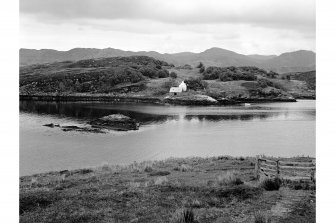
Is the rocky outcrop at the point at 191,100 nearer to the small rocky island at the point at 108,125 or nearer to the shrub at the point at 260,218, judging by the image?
the small rocky island at the point at 108,125

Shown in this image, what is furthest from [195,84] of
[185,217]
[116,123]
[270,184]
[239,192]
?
[185,217]

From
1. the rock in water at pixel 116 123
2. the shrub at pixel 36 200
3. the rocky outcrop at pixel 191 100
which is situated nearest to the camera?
the shrub at pixel 36 200

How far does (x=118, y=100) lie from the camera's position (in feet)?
516

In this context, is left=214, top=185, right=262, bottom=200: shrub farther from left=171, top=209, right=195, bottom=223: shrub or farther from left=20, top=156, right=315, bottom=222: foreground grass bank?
left=171, top=209, right=195, bottom=223: shrub

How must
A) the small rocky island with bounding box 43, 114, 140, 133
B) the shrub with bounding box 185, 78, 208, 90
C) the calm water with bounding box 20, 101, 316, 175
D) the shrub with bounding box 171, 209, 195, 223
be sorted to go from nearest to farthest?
1. the shrub with bounding box 171, 209, 195, 223
2. the calm water with bounding box 20, 101, 316, 175
3. the small rocky island with bounding box 43, 114, 140, 133
4. the shrub with bounding box 185, 78, 208, 90

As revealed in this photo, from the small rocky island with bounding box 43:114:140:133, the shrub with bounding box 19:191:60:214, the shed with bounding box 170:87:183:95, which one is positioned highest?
the shed with bounding box 170:87:183:95

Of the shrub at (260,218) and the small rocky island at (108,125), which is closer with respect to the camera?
the shrub at (260,218)

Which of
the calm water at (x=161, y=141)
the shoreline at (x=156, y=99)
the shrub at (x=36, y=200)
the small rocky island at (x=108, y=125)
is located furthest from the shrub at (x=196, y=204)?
the shoreline at (x=156, y=99)

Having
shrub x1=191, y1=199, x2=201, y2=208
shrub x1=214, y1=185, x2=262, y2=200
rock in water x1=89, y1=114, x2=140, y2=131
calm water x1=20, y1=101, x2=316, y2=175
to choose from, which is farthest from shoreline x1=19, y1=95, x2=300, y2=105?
shrub x1=191, y1=199, x2=201, y2=208

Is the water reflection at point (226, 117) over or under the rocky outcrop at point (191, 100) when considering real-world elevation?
under

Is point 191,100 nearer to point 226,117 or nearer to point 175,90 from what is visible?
point 175,90

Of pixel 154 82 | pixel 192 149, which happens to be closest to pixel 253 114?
pixel 192 149

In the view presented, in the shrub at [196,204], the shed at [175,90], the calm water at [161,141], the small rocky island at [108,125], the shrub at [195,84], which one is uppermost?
the shrub at [195,84]
